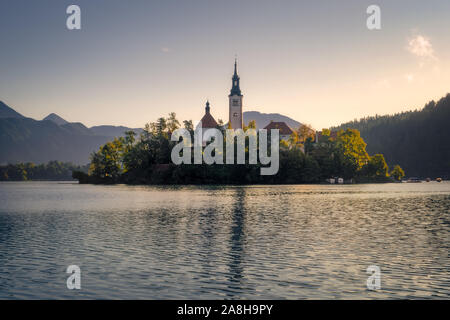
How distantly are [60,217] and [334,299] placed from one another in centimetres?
3519

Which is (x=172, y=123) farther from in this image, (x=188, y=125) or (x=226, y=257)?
(x=226, y=257)

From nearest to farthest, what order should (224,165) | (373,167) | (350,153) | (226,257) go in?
(226,257) → (224,165) → (350,153) → (373,167)

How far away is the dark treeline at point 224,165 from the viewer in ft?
479

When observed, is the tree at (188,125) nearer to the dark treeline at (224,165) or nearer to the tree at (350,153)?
the dark treeline at (224,165)

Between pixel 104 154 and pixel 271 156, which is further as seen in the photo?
pixel 104 154

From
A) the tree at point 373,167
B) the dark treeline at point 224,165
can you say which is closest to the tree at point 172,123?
the dark treeline at point 224,165

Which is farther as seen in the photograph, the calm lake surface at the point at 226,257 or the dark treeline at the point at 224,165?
the dark treeline at the point at 224,165

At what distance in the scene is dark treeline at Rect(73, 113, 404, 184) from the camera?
146 metres

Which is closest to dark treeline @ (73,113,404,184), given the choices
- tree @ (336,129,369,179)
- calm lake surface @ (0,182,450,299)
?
tree @ (336,129,369,179)

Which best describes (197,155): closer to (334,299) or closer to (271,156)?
(271,156)

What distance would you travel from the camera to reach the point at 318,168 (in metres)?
150

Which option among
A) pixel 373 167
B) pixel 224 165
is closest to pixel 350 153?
pixel 373 167

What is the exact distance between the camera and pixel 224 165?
→ 474 ft
